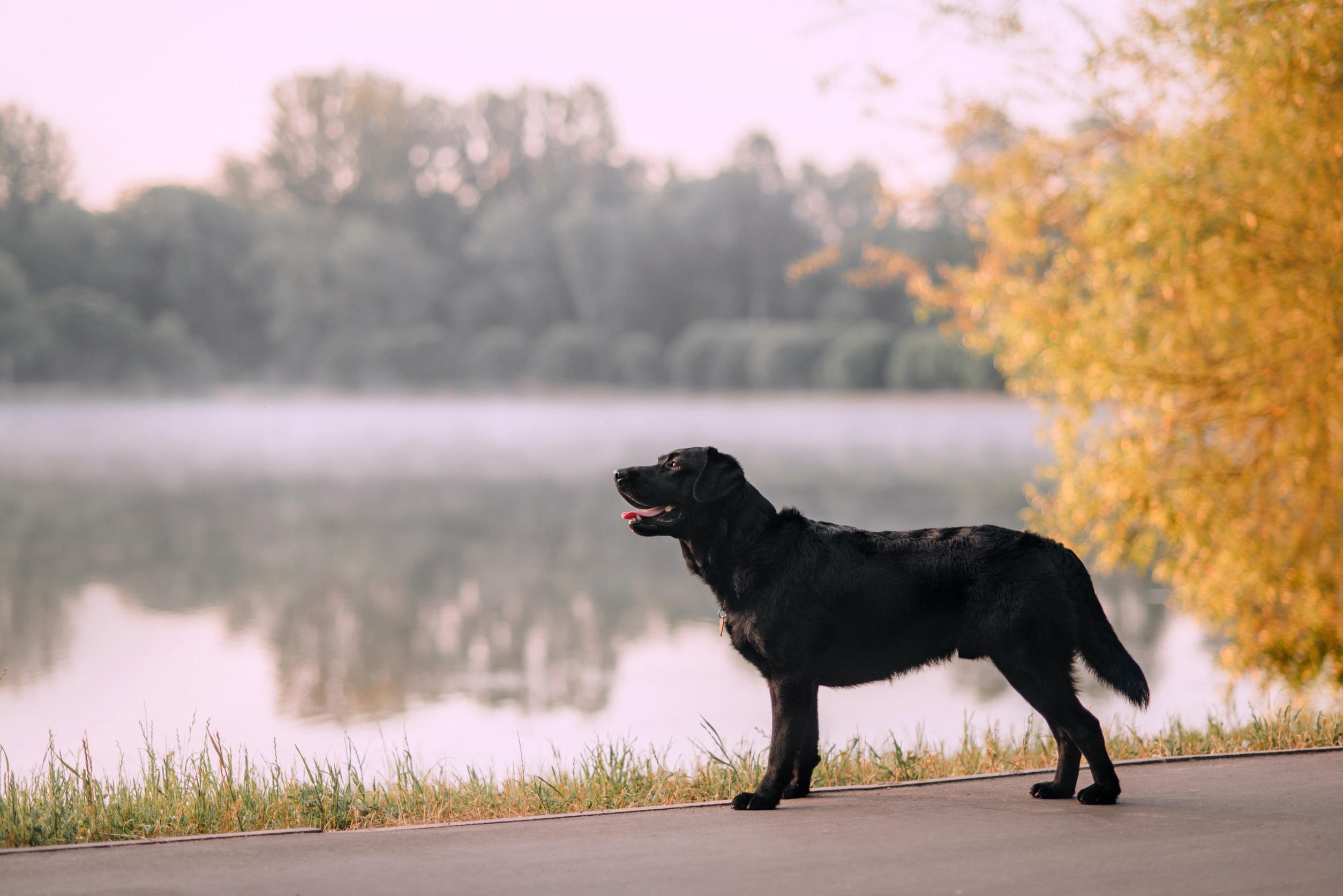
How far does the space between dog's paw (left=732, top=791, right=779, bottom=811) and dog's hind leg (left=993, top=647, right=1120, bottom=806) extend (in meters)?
1.03

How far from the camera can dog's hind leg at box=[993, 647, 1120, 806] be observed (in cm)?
496

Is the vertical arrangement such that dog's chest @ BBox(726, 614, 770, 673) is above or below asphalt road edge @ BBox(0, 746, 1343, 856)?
above

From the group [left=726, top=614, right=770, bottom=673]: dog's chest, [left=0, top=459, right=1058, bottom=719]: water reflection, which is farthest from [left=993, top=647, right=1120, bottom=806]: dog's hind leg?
[left=0, top=459, right=1058, bottom=719]: water reflection

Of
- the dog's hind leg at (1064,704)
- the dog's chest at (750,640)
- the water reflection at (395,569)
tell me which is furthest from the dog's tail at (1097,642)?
the water reflection at (395,569)

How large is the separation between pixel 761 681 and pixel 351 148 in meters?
55.1

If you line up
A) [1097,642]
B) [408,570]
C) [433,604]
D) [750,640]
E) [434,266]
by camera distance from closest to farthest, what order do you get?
[1097,642], [750,640], [433,604], [408,570], [434,266]

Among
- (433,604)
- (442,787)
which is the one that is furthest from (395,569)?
(442,787)

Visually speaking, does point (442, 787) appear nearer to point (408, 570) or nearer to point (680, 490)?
point (680, 490)

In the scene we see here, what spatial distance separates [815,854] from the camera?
14.5ft

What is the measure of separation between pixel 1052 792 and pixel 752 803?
119 cm

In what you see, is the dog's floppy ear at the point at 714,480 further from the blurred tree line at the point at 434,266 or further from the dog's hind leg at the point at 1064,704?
the blurred tree line at the point at 434,266

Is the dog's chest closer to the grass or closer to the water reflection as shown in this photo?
the grass

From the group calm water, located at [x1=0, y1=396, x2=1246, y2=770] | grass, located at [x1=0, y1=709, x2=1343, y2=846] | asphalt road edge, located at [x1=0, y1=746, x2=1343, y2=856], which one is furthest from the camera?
calm water, located at [x1=0, y1=396, x2=1246, y2=770]

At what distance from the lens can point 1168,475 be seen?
32.1 feet
